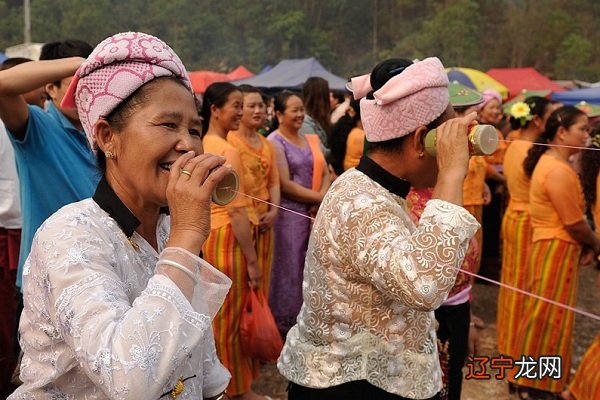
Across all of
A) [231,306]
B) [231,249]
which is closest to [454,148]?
[231,249]

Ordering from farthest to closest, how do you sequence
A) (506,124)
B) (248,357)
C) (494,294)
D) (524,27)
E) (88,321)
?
(524,27), (506,124), (494,294), (248,357), (88,321)

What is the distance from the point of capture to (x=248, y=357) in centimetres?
342

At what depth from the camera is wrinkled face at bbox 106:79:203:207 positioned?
1.14m

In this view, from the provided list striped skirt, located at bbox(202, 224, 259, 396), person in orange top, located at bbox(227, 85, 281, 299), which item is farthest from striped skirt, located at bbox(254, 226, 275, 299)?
striped skirt, located at bbox(202, 224, 259, 396)

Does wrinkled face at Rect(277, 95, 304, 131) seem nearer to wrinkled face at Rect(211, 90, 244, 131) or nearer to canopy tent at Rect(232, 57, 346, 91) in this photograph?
wrinkled face at Rect(211, 90, 244, 131)

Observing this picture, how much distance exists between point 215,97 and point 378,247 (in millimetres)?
2307

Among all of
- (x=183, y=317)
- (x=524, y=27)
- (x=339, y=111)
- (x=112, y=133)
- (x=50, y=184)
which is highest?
(x=112, y=133)

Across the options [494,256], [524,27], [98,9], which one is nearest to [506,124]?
Answer: [494,256]

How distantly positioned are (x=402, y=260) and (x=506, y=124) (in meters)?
6.83

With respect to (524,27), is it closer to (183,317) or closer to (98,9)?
(98,9)

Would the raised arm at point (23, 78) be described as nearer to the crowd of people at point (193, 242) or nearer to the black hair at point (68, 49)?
the crowd of people at point (193, 242)

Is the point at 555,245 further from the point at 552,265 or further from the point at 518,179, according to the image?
the point at 518,179

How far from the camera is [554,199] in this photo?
11.0ft

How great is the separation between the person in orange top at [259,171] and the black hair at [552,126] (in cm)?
164
